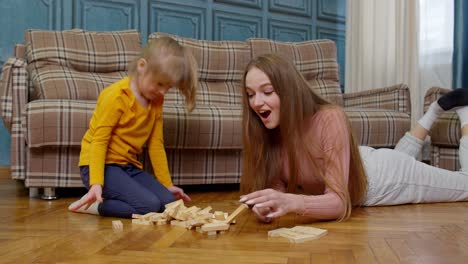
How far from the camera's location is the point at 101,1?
3.43m

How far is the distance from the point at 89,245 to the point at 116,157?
653 mm

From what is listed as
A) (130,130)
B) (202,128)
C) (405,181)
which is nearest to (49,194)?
(130,130)

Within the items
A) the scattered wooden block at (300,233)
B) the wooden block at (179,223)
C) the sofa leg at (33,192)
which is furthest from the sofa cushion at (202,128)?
the scattered wooden block at (300,233)

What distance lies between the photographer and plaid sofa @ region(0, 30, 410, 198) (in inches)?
86.2

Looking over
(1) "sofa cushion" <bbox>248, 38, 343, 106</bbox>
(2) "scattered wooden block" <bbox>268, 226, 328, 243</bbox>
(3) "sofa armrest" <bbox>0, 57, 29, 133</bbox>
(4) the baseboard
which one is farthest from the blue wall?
(2) "scattered wooden block" <bbox>268, 226, 328, 243</bbox>

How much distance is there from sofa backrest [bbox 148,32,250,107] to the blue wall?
577 mm

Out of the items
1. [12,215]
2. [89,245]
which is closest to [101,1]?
[12,215]

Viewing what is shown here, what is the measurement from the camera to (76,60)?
274 centimetres

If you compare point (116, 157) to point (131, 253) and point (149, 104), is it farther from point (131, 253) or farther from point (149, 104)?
point (131, 253)

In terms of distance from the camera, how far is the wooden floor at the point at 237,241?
44.1 inches

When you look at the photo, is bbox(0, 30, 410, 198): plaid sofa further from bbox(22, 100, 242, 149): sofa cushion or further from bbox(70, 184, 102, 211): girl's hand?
bbox(70, 184, 102, 211): girl's hand

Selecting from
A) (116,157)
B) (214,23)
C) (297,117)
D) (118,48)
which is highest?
(214,23)

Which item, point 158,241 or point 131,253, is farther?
point 158,241

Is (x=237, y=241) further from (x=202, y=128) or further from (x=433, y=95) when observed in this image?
(x=433, y=95)
